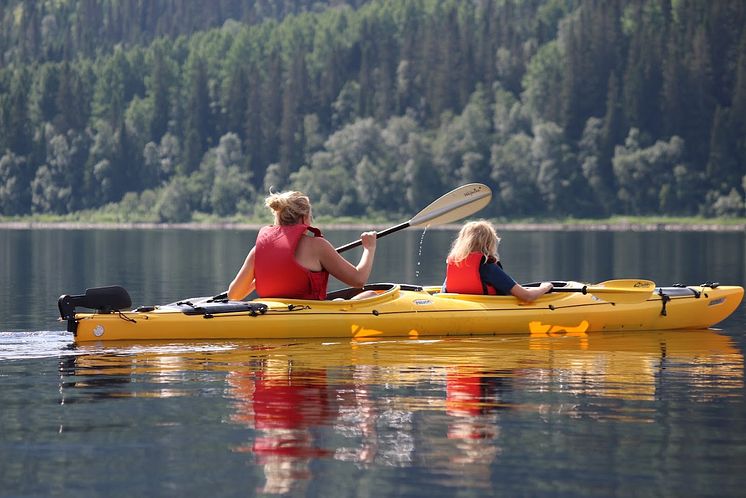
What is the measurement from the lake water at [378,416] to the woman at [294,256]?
2.44 feet

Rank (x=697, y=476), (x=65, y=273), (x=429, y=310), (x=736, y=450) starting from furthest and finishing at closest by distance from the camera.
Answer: (x=65, y=273), (x=429, y=310), (x=736, y=450), (x=697, y=476)

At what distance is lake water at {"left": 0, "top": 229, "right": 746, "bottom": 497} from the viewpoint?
9.97 meters

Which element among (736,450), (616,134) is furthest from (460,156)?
(736,450)

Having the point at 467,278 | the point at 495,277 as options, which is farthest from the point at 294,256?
the point at 495,277

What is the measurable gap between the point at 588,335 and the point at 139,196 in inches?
5092

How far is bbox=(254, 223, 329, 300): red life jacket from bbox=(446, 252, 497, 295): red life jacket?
1693 millimetres

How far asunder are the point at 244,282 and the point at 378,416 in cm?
556

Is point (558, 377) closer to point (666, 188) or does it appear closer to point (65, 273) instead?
point (65, 273)

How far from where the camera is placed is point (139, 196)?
145375mm

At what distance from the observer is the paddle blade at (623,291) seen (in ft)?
62.9

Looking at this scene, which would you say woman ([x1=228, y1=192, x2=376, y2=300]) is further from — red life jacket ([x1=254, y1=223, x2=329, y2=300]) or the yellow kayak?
the yellow kayak

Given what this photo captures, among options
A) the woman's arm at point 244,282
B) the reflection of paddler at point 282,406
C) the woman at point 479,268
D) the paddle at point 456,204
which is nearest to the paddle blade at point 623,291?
the woman at point 479,268

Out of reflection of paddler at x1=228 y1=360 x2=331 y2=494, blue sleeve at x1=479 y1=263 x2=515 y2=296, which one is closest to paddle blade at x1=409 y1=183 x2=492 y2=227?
blue sleeve at x1=479 y1=263 x2=515 y2=296

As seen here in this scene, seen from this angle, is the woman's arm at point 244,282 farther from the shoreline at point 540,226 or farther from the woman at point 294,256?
the shoreline at point 540,226
